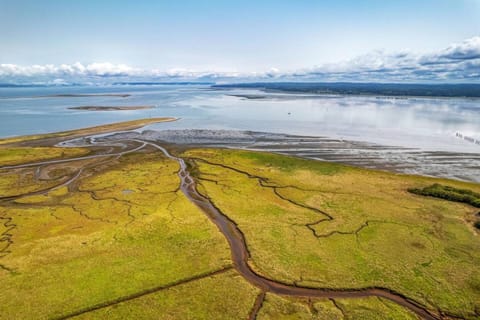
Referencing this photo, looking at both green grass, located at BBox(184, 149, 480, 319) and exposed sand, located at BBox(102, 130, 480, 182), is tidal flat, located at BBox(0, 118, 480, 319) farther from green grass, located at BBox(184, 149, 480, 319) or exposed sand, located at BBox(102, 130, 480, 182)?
exposed sand, located at BBox(102, 130, 480, 182)

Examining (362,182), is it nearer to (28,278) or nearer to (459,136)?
(28,278)

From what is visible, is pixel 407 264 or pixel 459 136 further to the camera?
pixel 459 136

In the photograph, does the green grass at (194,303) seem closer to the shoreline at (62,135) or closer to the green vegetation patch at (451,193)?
the green vegetation patch at (451,193)

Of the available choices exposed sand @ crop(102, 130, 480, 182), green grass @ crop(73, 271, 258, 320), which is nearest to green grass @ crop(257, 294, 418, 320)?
green grass @ crop(73, 271, 258, 320)

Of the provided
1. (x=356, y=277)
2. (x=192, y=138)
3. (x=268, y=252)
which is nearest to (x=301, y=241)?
(x=268, y=252)

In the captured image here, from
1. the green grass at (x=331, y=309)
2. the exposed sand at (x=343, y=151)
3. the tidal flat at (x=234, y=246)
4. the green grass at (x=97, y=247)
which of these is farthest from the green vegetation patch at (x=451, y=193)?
the green grass at (x=97, y=247)

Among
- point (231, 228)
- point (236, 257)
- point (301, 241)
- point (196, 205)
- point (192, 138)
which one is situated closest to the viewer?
point (236, 257)
